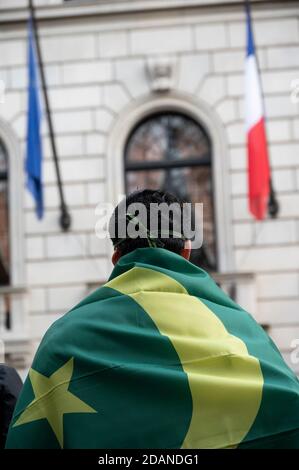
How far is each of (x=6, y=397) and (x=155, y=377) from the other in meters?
1.14

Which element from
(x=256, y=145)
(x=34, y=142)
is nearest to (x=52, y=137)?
(x=34, y=142)

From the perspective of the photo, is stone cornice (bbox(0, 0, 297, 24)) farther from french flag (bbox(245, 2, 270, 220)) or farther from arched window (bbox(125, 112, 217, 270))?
french flag (bbox(245, 2, 270, 220))

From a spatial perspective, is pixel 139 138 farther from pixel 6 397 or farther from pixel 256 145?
pixel 6 397

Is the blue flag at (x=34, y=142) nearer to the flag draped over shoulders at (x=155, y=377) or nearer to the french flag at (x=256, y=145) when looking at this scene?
the french flag at (x=256, y=145)

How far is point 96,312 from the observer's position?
282 centimetres

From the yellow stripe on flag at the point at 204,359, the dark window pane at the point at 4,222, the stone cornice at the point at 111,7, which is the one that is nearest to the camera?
the yellow stripe on flag at the point at 204,359

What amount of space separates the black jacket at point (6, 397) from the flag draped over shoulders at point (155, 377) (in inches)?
31.4

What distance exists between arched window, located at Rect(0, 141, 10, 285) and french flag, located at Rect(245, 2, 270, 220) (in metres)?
3.68

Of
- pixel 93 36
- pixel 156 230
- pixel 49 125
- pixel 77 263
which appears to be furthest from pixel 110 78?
pixel 156 230

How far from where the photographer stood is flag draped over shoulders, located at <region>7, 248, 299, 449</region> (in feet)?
8.62

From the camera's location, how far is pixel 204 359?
2.70m

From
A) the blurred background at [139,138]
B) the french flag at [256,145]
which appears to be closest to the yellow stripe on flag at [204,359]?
the french flag at [256,145]

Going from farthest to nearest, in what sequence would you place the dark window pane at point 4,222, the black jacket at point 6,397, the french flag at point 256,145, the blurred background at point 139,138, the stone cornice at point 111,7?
the stone cornice at point 111,7 → the dark window pane at point 4,222 → the blurred background at point 139,138 → the french flag at point 256,145 → the black jacket at point 6,397

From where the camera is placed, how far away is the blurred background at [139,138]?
1320 centimetres
